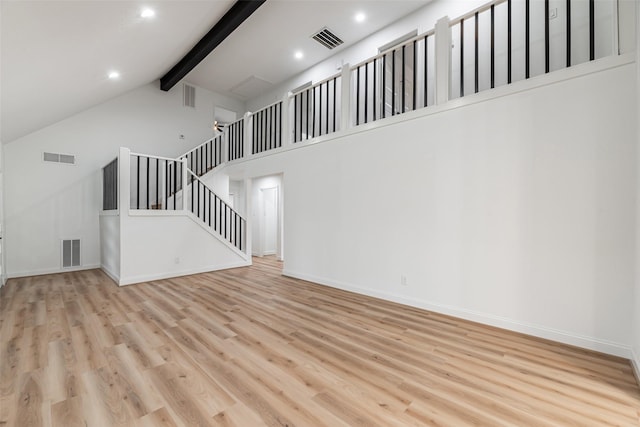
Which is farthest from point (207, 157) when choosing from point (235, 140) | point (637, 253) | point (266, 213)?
point (637, 253)

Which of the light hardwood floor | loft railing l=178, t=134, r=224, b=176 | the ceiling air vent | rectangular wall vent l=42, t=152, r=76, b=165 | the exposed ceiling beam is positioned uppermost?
the ceiling air vent

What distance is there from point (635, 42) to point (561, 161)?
1082 millimetres

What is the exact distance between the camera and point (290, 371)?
86.7 inches

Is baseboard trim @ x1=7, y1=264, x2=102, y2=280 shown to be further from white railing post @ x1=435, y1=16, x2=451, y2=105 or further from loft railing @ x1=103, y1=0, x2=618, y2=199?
white railing post @ x1=435, y1=16, x2=451, y2=105

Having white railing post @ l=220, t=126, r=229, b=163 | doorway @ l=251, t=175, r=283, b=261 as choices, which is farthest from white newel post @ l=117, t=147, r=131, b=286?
doorway @ l=251, t=175, r=283, b=261

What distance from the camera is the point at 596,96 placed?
8.42 feet

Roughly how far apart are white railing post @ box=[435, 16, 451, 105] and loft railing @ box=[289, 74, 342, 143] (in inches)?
63.7

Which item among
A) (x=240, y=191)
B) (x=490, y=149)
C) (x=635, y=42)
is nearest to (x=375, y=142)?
(x=490, y=149)

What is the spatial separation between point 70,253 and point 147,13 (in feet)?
18.0

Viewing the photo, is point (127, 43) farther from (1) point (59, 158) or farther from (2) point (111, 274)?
(2) point (111, 274)

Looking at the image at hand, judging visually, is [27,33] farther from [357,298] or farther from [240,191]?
[240,191]

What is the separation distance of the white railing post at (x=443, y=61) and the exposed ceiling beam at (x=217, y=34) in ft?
9.21

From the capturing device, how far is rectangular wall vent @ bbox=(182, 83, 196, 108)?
8.09 metres

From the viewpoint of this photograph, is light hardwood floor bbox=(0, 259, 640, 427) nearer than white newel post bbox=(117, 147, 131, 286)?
Yes
